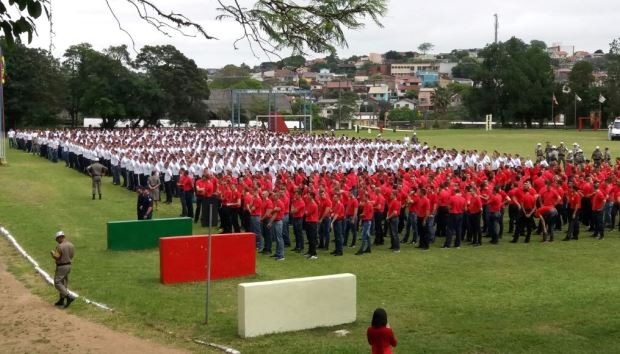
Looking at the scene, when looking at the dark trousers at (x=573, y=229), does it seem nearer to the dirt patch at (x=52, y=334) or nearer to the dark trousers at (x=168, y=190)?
the dirt patch at (x=52, y=334)

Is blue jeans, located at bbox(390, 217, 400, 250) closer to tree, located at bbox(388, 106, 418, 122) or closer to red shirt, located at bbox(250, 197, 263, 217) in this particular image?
red shirt, located at bbox(250, 197, 263, 217)

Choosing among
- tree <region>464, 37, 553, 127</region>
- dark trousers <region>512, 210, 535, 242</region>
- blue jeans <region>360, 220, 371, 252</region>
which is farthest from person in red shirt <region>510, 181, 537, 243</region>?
tree <region>464, 37, 553, 127</region>

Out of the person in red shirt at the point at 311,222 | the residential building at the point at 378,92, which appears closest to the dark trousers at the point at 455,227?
the person in red shirt at the point at 311,222

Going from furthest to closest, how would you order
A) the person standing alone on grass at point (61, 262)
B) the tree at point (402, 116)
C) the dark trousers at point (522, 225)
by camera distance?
the tree at point (402, 116), the dark trousers at point (522, 225), the person standing alone on grass at point (61, 262)

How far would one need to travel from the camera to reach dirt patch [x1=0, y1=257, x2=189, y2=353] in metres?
11.3

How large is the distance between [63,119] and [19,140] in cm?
2485

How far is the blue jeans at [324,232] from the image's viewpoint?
63.6 ft

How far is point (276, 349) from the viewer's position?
36.6 feet

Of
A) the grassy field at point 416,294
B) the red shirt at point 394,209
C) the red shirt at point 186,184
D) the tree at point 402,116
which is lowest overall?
the grassy field at point 416,294

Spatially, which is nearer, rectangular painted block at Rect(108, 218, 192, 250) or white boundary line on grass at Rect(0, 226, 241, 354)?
white boundary line on grass at Rect(0, 226, 241, 354)

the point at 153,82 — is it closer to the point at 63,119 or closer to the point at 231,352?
the point at 63,119

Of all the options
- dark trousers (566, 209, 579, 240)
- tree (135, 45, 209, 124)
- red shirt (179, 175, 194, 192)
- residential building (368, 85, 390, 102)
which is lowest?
dark trousers (566, 209, 579, 240)

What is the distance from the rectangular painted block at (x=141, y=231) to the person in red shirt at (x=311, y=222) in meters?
3.07

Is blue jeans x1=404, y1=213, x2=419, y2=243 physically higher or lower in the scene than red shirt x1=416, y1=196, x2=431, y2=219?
lower
